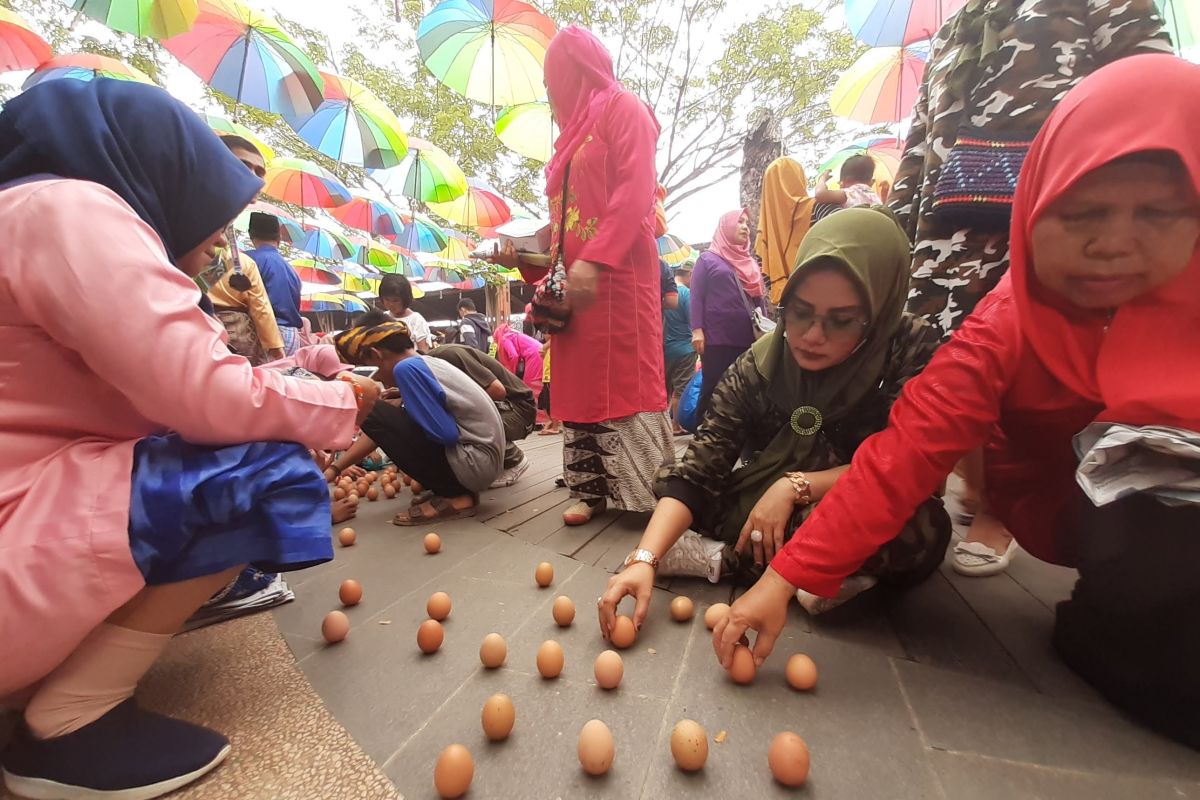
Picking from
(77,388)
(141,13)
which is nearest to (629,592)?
(77,388)

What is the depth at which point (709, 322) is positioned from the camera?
4.02 metres

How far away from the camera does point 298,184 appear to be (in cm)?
734

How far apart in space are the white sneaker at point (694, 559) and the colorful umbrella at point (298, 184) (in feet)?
24.7

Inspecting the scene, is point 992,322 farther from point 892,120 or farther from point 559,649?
point 892,120

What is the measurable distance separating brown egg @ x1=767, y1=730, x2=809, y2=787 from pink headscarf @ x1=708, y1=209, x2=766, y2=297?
3.53 meters

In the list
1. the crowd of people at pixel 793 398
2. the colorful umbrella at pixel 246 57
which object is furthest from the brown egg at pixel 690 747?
the colorful umbrella at pixel 246 57

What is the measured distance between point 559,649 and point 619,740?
30 centimetres

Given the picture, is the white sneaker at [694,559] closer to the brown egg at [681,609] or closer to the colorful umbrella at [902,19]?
the brown egg at [681,609]

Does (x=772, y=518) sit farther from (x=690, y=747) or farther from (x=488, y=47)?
(x=488, y=47)

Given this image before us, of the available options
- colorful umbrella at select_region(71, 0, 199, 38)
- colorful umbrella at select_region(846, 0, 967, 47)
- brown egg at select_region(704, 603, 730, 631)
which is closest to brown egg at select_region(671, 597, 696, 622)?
brown egg at select_region(704, 603, 730, 631)

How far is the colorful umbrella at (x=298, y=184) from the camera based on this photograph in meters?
7.17

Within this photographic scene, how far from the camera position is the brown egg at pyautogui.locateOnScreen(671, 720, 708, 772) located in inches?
41.9

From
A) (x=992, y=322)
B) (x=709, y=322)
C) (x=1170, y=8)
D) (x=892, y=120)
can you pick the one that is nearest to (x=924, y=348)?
(x=992, y=322)

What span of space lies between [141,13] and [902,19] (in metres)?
5.35
